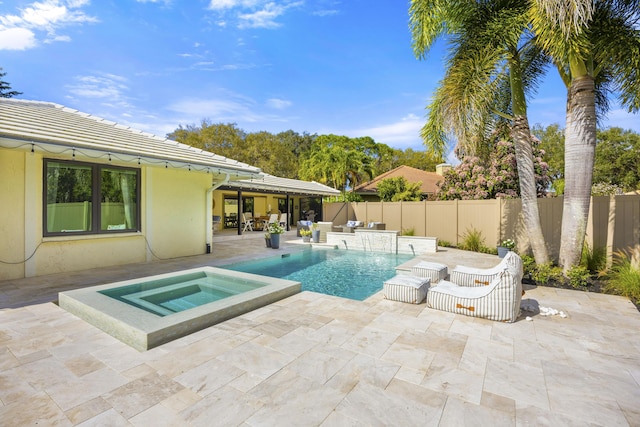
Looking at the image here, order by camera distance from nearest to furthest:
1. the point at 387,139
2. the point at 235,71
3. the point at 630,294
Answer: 1. the point at 630,294
2. the point at 235,71
3. the point at 387,139

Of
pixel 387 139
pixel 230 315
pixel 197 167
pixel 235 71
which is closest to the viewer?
pixel 230 315

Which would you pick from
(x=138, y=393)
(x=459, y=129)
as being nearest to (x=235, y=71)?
(x=459, y=129)

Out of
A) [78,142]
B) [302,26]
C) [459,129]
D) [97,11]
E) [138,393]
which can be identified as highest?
[302,26]

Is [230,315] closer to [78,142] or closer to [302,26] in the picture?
[78,142]

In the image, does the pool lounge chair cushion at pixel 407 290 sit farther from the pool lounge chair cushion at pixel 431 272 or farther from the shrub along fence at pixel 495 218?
the shrub along fence at pixel 495 218

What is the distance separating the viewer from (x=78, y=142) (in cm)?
640

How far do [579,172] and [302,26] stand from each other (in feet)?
34.5

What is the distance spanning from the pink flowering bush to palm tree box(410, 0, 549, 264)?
693cm

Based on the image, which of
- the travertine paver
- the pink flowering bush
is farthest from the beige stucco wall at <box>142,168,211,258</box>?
the pink flowering bush

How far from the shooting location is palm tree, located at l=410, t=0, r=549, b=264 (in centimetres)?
644

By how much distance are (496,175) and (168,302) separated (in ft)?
47.0

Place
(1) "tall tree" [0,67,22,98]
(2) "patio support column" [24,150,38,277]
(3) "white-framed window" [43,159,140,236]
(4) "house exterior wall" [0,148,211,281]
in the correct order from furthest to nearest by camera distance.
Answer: (1) "tall tree" [0,67,22,98] < (3) "white-framed window" [43,159,140,236] < (2) "patio support column" [24,150,38,277] < (4) "house exterior wall" [0,148,211,281]

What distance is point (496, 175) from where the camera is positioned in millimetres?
14086

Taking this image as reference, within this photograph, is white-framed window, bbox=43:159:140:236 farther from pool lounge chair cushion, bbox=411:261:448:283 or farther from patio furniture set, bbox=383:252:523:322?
pool lounge chair cushion, bbox=411:261:448:283
